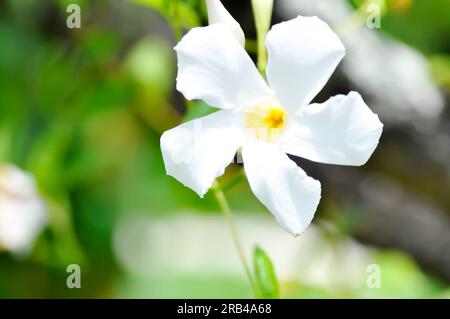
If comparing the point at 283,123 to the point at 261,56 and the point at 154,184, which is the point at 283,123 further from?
the point at 154,184

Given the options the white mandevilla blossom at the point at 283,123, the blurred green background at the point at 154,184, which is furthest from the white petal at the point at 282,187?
the blurred green background at the point at 154,184

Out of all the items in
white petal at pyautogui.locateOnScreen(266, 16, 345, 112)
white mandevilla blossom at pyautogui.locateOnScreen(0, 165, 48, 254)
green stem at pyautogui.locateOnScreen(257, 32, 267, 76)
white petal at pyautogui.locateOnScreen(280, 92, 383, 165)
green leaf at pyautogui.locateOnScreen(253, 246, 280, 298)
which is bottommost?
green leaf at pyautogui.locateOnScreen(253, 246, 280, 298)

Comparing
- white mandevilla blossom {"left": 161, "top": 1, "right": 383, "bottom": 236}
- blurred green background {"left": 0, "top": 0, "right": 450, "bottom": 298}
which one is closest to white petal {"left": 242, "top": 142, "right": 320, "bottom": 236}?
white mandevilla blossom {"left": 161, "top": 1, "right": 383, "bottom": 236}

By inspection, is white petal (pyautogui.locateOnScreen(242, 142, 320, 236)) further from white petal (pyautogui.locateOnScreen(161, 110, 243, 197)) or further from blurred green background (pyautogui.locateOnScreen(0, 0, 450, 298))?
blurred green background (pyautogui.locateOnScreen(0, 0, 450, 298))

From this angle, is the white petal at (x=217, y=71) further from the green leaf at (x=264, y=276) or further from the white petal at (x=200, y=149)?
the green leaf at (x=264, y=276)

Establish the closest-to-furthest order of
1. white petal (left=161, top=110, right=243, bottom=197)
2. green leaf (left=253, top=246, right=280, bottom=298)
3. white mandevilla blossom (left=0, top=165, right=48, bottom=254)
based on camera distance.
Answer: white petal (left=161, top=110, right=243, bottom=197), green leaf (left=253, top=246, right=280, bottom=298), white mandevilla blossom (left=0, top=165, right=48, bottom=254)

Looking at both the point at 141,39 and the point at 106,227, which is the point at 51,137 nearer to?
the point at 106,227
